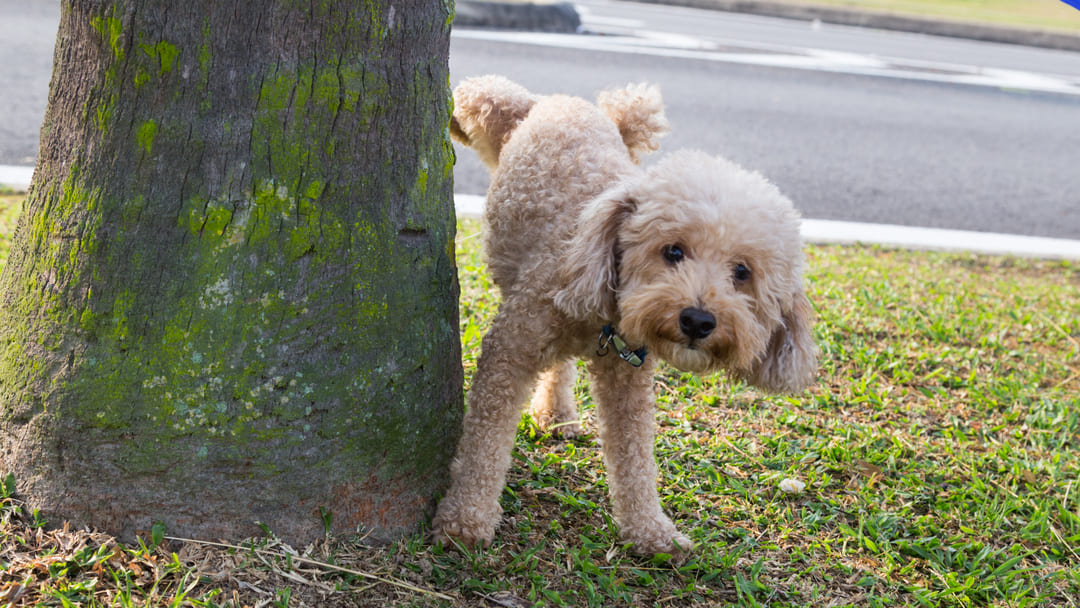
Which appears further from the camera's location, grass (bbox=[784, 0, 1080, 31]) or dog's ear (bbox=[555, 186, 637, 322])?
grass (bbox=[784, 0, 1080, 31])

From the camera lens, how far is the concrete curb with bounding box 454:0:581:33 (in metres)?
11.4

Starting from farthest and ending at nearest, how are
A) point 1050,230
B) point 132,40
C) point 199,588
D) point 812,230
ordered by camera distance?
point 1050,230 → point 812,230 → point 199,588 → point 132,40

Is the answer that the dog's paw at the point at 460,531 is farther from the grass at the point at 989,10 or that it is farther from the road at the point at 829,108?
the grass at the point at 989,10

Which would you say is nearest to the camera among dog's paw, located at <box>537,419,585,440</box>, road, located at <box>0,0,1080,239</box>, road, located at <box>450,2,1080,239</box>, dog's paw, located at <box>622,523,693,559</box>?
dog's paw, located at <box>622,523,693,559</box>

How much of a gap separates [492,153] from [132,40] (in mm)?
1889

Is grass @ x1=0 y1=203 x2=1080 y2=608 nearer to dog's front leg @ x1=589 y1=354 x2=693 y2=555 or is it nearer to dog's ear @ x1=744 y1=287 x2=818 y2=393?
dog's front leg @ x1=589 y1=354 x2=693 y2=555

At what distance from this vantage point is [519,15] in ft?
38.7

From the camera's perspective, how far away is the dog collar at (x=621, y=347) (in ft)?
8.67

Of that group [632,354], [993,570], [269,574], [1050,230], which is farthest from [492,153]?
[1050,230]

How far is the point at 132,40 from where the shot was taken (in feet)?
6.78

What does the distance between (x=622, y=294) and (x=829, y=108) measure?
792 cm

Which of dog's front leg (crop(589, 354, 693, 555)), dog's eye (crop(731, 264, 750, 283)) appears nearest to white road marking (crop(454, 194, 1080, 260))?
dog's front leg (crop(589, 354, 693, 555))

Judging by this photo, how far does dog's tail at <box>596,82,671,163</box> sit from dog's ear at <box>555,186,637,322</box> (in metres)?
1.18

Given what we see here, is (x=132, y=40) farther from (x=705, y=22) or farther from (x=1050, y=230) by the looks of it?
(x=705, y=22)
